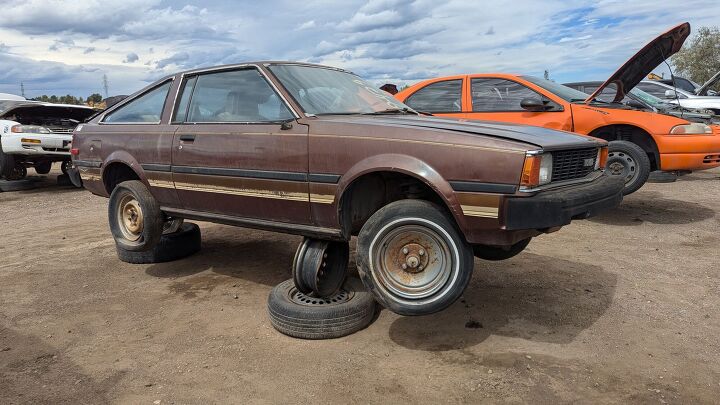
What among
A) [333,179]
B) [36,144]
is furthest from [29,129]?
[333,179]

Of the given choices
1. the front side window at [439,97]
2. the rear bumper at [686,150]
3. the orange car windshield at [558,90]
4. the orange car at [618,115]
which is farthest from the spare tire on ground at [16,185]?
the rear bumper at [686,150]

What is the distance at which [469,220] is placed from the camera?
2.74m

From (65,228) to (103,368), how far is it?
14.4 feet

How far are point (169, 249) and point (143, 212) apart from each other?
2.52 ft

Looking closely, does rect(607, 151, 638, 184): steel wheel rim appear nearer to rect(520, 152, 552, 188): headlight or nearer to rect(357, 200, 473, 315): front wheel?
rect(520, 152, 552, 188): headlight

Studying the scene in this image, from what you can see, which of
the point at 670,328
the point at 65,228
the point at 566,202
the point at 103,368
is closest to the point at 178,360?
the point at 103,368

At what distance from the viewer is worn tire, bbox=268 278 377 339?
3.22m

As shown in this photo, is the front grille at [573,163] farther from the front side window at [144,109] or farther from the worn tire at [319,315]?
the front side window at [144,109]

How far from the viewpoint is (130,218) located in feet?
15.1

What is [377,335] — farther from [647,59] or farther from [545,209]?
[647,59]

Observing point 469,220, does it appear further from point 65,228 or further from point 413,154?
point 65,228

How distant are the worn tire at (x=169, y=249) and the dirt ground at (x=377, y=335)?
101 mm

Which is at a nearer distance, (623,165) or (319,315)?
(319,315)

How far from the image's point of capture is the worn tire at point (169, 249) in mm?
4883
